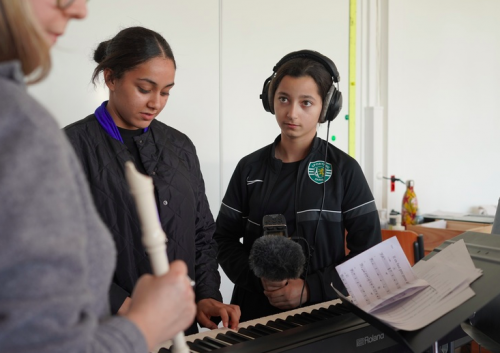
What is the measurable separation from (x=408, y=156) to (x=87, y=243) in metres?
3.63

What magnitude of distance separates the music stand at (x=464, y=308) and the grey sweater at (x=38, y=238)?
0.53 m

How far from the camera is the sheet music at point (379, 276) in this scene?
3.47 feet

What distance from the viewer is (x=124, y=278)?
135 centimetres

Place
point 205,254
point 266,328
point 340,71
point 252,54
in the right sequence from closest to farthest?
point 266,328, point 205,254, point 252,54, point 340,71

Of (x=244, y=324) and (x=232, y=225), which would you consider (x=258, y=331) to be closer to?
(x=244, y=324)

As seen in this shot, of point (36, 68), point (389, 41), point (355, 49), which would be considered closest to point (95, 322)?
point (36, 68)

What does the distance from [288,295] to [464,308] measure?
58 centimetres

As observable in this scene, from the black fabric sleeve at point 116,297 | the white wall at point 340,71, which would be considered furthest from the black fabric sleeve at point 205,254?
the white wall at point 340,71

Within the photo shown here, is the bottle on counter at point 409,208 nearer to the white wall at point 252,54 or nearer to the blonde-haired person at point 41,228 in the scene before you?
the white wall at point 252,54

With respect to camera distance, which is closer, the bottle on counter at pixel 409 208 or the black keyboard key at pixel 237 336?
the black keyboard key at pixel 237 336

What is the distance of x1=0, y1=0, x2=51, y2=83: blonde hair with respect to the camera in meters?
0.50

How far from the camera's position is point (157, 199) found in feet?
4.68

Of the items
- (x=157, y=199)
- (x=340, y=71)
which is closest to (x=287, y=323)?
(x=157, y=199)

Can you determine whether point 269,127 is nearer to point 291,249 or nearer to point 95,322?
point 291,249
